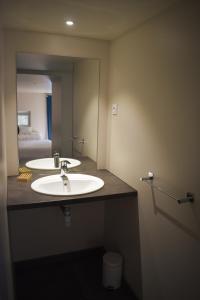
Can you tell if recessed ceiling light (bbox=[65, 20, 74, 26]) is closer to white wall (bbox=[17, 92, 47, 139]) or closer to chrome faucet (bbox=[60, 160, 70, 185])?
white wall (bbox=[17, 92, 47, 139])

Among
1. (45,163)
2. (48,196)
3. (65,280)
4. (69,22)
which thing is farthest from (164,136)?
(65,280)

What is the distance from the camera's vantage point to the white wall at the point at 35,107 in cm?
206

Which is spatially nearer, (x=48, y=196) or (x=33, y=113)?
(x=48, y=196)

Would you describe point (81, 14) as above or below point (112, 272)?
above

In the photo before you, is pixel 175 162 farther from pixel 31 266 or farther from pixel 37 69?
pixel 31 266

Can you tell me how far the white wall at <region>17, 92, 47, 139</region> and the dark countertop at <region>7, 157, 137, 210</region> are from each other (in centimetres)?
43

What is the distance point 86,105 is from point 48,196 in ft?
3.30

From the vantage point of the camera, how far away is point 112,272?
2.07 metres

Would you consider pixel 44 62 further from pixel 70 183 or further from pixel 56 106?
pixel 70 183

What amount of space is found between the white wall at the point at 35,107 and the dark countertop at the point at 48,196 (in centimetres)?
43

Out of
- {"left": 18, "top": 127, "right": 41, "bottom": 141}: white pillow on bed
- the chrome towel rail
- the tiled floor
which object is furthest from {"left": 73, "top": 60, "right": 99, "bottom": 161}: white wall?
the tiled floor

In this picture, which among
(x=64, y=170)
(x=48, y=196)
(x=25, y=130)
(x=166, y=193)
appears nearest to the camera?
(x=166, y=193)

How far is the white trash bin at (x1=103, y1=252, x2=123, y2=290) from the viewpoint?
6.79 ft

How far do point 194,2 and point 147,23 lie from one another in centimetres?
44
